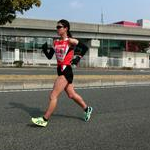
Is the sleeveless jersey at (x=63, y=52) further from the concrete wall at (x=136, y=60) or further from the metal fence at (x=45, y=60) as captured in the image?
the concrete wall at (x=136, y=60)

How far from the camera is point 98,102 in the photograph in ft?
38.5

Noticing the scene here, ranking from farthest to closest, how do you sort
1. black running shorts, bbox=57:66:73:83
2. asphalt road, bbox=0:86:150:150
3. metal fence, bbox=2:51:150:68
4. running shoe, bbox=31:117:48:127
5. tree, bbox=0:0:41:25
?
metal fence, bbox=2:51:150:68
tree, bbox=0:0:41:25
black running shorts, bbox=57:66:73:83
running shoe, bbox=31:117:48:127
asphalt road, bbox=0:86:150:150

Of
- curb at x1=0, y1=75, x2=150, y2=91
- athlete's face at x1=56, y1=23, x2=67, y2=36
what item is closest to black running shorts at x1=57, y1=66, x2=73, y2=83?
athlete's face at x1=56, y1=23, x2=67, y2=36

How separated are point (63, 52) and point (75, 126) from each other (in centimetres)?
135

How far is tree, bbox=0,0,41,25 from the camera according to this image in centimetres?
3198

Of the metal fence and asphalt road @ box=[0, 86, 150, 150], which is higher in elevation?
the metal fence

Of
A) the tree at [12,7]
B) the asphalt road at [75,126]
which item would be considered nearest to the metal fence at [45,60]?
the tree at [12,7]

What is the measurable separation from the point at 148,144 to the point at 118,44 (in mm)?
85687

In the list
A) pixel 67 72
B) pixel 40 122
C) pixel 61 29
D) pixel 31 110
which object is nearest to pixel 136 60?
pixel 31 110

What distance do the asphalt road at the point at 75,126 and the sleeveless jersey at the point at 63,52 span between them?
113cm

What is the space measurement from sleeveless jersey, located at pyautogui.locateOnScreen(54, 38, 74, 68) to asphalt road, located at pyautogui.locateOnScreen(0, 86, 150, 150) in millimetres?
1133

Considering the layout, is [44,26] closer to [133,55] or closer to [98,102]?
[133,55]

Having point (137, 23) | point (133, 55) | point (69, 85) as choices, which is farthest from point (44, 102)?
point (137, 23)

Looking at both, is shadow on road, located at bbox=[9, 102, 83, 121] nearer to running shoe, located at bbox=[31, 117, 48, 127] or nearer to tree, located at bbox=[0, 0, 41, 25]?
running shoe, located at bbox=[31, 117, 48, 127]
